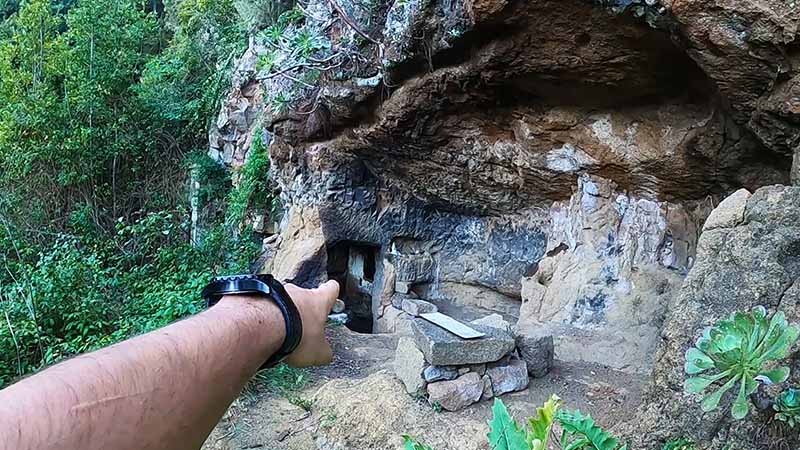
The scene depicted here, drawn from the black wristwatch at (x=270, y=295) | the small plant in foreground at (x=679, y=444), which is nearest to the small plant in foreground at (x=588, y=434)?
the small plant in foreground at (x=679, y=444)

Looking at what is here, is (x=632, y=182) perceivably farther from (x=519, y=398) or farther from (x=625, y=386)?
(x=519, y=398)

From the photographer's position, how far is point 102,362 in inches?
25.7

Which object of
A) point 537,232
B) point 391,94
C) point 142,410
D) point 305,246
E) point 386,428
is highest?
point 391,94

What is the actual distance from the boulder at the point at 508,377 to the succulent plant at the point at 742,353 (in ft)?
6.36

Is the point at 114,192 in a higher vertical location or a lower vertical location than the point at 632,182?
lower

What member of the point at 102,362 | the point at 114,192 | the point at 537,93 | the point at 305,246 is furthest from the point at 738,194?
the point at 114,192

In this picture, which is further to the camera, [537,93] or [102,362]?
[537,93]

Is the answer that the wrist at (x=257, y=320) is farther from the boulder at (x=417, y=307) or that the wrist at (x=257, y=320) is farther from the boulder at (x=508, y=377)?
the boulder at (x=417, y=307)

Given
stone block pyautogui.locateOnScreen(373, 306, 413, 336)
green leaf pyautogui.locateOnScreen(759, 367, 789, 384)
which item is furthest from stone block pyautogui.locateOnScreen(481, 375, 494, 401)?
stone block pyautogui.locateOnScreen(373, 306, 413, 336)

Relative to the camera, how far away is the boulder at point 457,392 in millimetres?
2984

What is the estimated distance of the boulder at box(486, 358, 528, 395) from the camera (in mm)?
3135

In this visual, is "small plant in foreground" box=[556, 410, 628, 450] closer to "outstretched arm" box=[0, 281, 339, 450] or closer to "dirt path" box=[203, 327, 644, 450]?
"outstretched arm" box=[0, 281, 339, 450]

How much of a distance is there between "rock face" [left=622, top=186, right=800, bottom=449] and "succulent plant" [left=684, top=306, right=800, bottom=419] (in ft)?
2.10

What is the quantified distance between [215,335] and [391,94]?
379 cm
